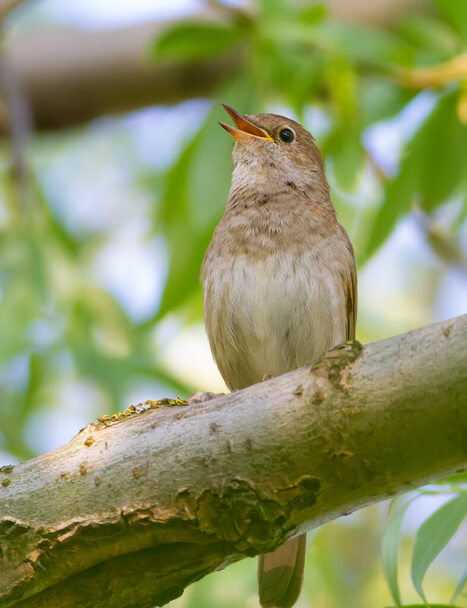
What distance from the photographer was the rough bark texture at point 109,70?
22.1ft

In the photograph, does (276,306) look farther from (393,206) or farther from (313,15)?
(313,15)

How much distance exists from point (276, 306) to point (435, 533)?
1781 millimetres

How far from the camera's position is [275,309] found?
4.33m

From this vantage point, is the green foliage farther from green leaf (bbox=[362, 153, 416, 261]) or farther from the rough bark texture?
the rough bark texture

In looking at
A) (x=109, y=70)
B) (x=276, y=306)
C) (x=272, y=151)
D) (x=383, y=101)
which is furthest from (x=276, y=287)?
(x=109, y=70)

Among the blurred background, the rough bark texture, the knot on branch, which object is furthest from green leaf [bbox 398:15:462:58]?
the knot on branch

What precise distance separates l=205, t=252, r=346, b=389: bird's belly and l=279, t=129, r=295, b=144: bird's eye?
3.94ft

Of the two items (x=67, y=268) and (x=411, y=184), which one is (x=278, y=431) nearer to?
(x=411, y=184)

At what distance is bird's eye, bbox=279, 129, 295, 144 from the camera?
5371 mm

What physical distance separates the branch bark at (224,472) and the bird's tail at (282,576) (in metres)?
1.14

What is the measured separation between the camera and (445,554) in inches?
320

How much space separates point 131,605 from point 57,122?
519cm

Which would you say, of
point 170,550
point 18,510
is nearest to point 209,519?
point 170,550

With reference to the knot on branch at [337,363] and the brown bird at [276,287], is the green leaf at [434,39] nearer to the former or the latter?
the brown bird at [276,287]
